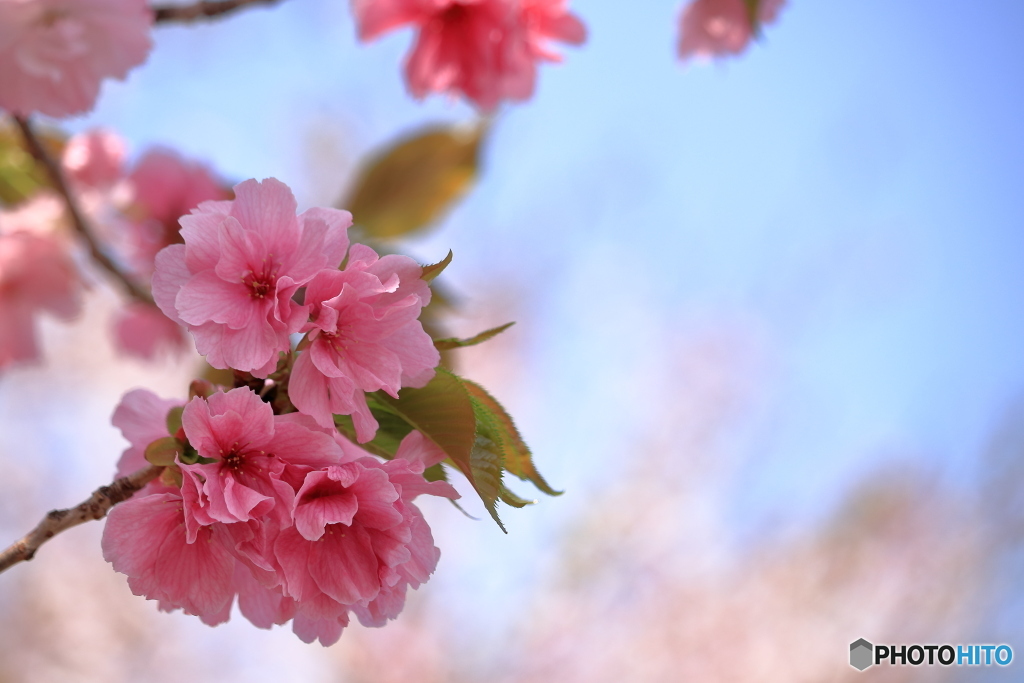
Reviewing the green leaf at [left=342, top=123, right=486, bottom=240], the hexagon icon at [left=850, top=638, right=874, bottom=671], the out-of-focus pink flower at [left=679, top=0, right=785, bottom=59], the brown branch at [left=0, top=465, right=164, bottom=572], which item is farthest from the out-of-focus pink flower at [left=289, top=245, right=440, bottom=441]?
the hexagon icon at [left=850, top=638, right=874, bottom=671]

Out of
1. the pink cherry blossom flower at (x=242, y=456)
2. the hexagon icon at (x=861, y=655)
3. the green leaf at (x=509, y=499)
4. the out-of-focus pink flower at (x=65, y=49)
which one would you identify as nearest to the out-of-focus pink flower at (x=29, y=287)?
the out-of-focus pink flower at (x=65, y=49)

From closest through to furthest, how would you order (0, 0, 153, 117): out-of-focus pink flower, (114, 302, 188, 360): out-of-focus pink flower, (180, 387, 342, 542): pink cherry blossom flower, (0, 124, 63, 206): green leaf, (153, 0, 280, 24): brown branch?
(180, 387, 342, 542): pink cherry blossom flower → (0, 0, 153, 117): out-of-focus pink flower → (153, 0, 280, 24): brown branch → (0, 124, 63, 206): green leaf → (114, 302, 188, 360): out-of-focus pink flower

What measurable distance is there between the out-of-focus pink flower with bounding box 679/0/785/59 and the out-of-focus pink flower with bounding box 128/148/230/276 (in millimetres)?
672

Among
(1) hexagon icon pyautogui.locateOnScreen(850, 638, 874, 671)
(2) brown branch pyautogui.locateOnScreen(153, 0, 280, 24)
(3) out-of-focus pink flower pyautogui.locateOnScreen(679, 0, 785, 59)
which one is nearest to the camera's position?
(2) brown branch pyautogui.locateOnScreen(153, 0, 280, 24)

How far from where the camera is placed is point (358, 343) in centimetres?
43


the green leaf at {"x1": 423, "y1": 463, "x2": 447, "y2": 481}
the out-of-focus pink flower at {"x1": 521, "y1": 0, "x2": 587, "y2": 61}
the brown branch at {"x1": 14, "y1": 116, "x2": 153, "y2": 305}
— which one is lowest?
the green leaf at {"x1": 423, "y1": 463, "x2": 447, "y2": 481}

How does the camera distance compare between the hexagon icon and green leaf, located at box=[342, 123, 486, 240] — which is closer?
green leaf, located at box=[342, 123, 486, 240]

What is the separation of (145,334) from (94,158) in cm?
28

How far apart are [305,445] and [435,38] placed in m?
0.60

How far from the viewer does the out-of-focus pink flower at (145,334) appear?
1194 millimetres

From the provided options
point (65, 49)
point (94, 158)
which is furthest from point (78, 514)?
point (94, 158)

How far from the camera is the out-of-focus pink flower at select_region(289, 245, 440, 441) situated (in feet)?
1.38

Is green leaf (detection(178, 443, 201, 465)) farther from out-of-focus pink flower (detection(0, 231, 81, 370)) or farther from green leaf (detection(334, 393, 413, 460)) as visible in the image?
out-of-focus pink flower (detection(0, 231, 81, 370))

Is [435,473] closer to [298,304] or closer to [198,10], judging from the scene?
[298,304]
